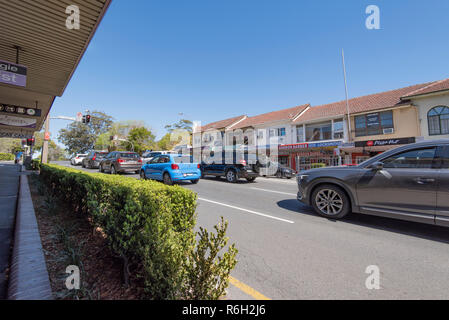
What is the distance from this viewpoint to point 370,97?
66.1ft

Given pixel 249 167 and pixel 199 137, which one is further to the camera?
pixel 199 137

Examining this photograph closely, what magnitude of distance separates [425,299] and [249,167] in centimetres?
910

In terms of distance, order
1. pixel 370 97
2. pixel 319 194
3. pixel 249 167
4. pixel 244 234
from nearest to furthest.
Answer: pixel 244 234 → pixel 319 194 → pixel 249 167 → pixel 370 97

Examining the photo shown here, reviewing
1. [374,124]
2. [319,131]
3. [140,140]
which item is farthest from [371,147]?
[140,140]

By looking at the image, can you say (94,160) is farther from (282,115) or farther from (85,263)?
(282,115)

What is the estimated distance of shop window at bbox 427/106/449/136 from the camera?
14664 mm

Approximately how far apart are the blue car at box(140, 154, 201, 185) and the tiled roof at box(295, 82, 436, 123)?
16.6 m

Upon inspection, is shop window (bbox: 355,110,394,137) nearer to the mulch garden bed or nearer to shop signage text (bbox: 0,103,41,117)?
the mulch garden bed

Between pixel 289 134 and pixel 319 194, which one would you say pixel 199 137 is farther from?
pixel 319 194

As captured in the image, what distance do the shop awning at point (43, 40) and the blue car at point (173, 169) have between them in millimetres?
4746

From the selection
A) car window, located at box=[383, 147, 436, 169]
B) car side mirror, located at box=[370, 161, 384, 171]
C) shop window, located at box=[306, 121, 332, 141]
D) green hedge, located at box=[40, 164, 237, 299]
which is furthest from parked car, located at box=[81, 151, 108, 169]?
shop window, located at box=[306, 121, 332, 141]

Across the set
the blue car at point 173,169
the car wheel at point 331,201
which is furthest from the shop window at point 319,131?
the car wheel at point 331,201

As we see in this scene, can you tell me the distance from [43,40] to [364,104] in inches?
921
